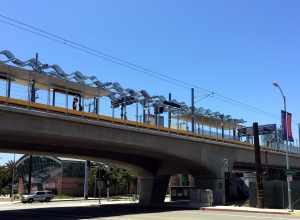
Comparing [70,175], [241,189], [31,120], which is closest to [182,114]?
[241,189]

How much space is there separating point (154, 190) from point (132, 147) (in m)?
13.8

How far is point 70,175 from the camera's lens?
92.1m

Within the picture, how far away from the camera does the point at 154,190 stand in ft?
185

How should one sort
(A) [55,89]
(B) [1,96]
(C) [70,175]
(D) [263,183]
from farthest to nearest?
(C) [70,175] < (D) [263,183] < (A) [55,89] < (B) [1,96]

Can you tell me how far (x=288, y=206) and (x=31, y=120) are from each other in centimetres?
2419

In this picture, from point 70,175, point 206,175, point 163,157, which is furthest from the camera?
point 70,175

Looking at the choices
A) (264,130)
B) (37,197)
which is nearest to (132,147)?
(37,197)

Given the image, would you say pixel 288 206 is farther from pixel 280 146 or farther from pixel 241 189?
pixel 280 146

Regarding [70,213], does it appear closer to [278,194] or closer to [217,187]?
[217,187]

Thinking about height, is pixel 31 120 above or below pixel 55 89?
below

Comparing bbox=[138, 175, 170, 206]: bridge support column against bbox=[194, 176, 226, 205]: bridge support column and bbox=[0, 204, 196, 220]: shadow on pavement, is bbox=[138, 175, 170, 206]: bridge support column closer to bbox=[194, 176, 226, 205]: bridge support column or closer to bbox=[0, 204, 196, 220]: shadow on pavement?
bbox=[194, 176, 226, 205]: bridge support column

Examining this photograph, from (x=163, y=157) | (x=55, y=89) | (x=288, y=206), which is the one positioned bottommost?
(x=288, y=206)

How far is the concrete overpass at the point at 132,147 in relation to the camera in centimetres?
3522

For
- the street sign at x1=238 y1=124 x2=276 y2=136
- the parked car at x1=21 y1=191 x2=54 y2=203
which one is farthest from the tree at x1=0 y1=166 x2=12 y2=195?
the street sign at x1=238 y1=124 x2=276 y2=136
